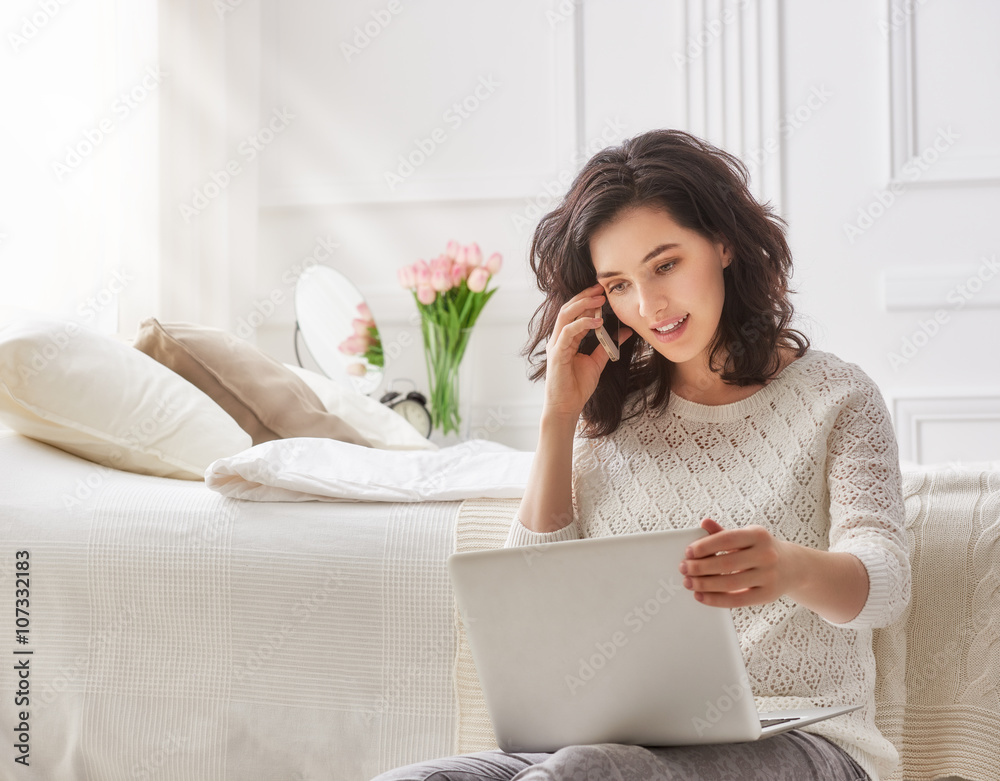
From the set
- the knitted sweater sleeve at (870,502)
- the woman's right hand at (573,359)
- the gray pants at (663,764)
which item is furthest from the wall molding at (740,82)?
the gray pants at (663,764)

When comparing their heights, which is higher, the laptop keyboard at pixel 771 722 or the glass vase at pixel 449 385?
the glass vase at pixel 449 385

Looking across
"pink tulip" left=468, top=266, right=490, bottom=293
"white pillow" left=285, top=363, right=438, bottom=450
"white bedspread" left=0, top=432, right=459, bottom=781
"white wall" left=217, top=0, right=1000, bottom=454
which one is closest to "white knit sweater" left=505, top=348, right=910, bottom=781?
"white bedspread" left=0, top=432, right=459, bottom=781

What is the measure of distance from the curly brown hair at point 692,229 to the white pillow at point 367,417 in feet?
2.77

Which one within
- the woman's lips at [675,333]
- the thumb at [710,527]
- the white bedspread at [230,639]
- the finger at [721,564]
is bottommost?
the white bedspread at [230,639]

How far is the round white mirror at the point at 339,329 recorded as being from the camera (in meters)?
2.73

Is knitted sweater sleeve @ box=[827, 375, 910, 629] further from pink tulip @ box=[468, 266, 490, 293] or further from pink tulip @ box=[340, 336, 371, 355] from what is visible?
pink tulip @ box=[340, 336, 371, 355]

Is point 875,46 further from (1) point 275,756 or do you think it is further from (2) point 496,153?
(1) point 275,756

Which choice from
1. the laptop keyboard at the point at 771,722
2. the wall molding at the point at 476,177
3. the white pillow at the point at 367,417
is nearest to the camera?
the laptop keyboard at the point at 771,722

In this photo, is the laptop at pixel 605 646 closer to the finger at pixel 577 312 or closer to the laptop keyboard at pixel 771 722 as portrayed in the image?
the laptop keyboard at pixel 771 722

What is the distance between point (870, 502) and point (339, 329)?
2.03 metres

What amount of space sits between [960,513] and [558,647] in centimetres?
66

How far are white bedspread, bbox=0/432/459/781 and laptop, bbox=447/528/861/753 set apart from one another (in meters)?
0.42

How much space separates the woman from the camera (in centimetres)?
90

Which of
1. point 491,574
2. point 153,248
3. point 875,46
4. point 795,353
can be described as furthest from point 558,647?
point 875,46
